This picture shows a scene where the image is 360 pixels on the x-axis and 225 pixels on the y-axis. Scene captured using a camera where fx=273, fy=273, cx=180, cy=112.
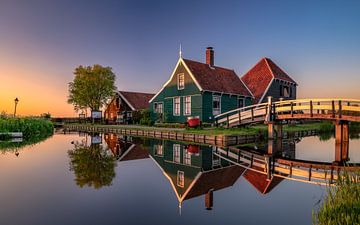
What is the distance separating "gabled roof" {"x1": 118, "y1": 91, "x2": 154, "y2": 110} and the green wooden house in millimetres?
10049

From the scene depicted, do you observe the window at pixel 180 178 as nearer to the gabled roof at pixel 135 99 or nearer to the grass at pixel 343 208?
the grass at pixel 343 208

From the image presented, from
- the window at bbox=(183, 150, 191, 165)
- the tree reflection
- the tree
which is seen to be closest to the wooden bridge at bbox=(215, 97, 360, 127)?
the window at bbox=(183, 150, 191, 165)

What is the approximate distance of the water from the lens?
5261mm

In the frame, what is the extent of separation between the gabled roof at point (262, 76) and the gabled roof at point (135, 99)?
49.2 feet

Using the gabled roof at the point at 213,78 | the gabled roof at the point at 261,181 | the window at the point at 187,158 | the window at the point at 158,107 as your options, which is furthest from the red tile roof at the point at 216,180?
the window at the point at 158,107

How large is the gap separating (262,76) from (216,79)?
26.9 ft

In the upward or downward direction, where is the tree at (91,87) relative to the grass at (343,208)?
upward

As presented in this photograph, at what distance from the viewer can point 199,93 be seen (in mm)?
23938

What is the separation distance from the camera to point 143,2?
22266mm

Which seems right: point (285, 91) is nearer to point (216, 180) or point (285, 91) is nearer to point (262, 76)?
point (262, 76)

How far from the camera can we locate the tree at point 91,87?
47.0 m

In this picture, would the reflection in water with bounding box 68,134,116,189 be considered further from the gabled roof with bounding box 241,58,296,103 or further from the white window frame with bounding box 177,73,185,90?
the gabled roof with bounding box 241,58,296,103

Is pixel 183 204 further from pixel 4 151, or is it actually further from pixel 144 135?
pixel 144 135

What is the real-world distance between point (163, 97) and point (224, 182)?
2078cm
